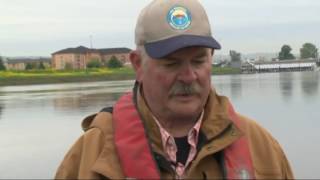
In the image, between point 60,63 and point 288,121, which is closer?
point 288,121

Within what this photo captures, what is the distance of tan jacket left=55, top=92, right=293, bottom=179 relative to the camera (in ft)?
7.95

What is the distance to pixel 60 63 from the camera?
6624 inches

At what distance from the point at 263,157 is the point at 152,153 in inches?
17.4

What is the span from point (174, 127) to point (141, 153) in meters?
0.19

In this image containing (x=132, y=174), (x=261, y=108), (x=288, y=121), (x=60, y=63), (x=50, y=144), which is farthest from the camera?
(x=60, y=63)

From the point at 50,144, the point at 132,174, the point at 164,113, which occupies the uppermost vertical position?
the point at 164,113

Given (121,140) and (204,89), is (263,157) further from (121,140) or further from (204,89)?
(121,140)

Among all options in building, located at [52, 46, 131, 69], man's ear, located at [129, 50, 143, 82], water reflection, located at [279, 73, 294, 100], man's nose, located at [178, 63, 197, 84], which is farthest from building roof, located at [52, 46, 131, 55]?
man's nose, located at [178, 63, 197, 84]

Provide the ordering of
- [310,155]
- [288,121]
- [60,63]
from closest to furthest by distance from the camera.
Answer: [310,155] → [288,121] → [60,63]

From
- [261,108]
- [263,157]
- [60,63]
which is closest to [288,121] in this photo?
[261,108]

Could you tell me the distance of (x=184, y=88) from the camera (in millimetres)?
2408

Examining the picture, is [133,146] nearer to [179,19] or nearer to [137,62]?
[137,62]

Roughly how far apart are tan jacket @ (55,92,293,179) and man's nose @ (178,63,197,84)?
22cm

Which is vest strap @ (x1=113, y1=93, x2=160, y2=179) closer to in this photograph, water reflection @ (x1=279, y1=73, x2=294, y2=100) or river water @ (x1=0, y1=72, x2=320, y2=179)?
river water @ (x1=0, y1=72, x2=320, y2=179)
